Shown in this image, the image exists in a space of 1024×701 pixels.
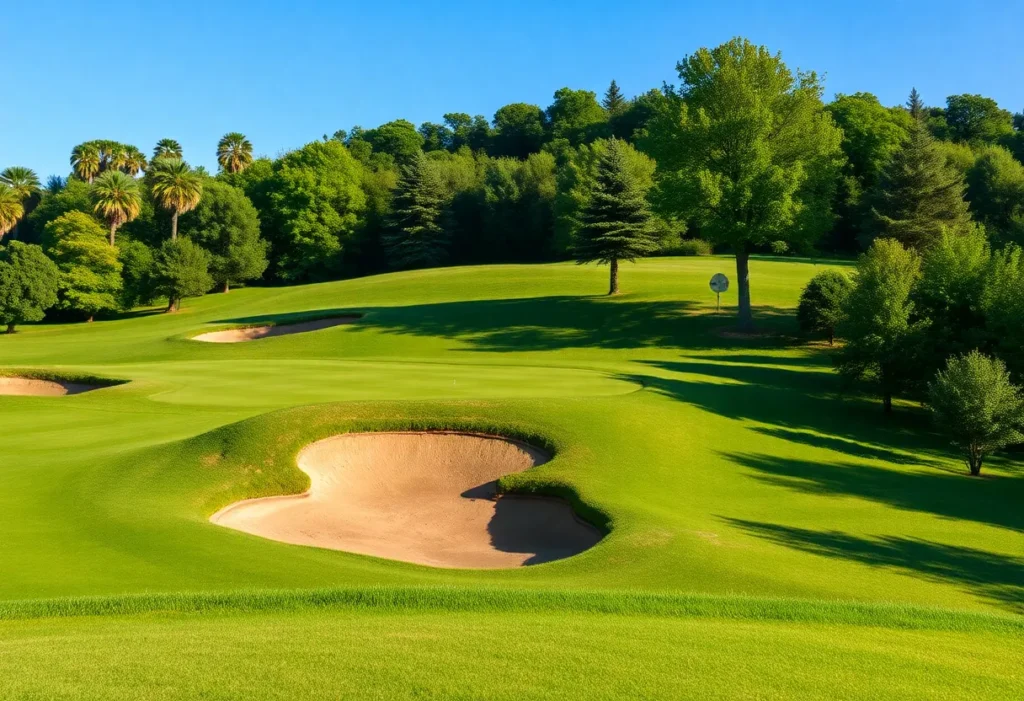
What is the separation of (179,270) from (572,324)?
3726cm

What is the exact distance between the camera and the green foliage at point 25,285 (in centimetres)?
6391

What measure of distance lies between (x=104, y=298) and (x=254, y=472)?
60.3 metres

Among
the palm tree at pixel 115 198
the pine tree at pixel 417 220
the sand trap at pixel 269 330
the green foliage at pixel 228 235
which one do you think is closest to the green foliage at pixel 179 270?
the palm tree at pixel 115 198

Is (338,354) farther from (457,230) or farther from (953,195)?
(457,230)

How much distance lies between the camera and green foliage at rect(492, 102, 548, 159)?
12475 cm

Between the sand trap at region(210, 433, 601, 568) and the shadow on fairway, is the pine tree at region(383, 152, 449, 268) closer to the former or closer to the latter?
the sand trap at region(210, 433, 601, 568)

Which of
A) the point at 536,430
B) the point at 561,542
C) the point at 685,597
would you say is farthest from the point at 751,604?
the point at 536,430

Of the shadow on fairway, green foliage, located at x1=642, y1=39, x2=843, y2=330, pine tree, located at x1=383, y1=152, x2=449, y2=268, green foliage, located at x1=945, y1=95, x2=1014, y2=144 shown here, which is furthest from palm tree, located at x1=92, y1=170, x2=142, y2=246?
green foliage, located at x1=945, y1=95, x2=1014, y2=144

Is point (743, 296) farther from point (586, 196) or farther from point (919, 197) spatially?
point (586, 196)

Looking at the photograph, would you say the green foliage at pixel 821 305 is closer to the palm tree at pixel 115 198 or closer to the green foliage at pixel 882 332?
the green foliage at pixel 882 332

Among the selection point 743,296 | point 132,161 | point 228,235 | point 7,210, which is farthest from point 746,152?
point 132,161

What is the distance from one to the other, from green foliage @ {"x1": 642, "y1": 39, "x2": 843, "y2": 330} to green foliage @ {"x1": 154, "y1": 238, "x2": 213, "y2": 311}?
139 feet

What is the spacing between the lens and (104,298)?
70.3m

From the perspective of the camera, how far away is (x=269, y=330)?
164 feet
